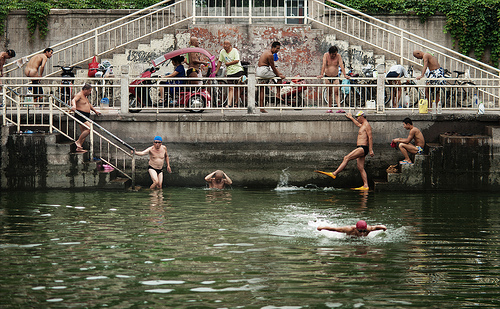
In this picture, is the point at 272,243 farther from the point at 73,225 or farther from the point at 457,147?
the point at 457,147

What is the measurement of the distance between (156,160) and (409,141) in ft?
20.7

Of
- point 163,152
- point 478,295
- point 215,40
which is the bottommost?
point 478,295

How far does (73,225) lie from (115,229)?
0.92 m

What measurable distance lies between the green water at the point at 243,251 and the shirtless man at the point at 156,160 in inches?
23.6

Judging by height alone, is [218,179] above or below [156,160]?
below

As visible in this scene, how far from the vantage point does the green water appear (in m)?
8.90

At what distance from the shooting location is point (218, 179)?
1700cm

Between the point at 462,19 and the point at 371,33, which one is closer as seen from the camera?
the point at 371,33

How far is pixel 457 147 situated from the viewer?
55.4 feet

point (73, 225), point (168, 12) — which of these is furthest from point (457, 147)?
point (168, 12)

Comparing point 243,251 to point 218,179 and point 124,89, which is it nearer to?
point 218,179

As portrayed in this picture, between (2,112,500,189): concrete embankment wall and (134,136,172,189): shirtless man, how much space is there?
17.4 inches

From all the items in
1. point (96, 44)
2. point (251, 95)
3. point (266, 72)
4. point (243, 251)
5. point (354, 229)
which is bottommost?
point (243, 251)

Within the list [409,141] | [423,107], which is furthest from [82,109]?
[423,107]
